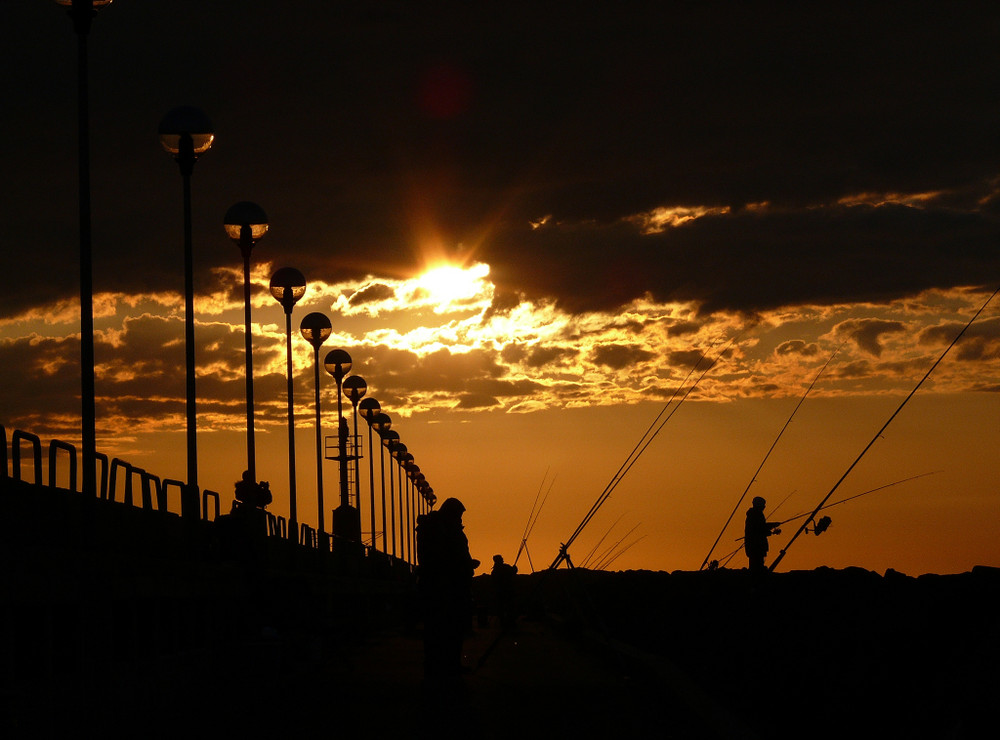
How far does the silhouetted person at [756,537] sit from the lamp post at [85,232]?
14179mm

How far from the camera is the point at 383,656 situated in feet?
75.6

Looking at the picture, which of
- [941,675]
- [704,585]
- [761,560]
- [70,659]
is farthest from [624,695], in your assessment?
[704,585]

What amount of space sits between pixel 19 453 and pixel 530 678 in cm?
710

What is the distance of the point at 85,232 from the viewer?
48.2 ft

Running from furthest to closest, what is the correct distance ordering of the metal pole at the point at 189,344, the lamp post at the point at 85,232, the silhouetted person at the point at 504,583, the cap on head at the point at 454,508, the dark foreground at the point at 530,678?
the silhouetted person at the point at 504,583 < the metal pole at the point at 189,344 < the cap on head at the point at 454,508 < the lamp post at the point at 85,232 < the dark foreground at the point at 530,678

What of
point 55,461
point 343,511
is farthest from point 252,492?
point 343,511

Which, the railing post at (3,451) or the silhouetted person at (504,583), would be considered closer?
the railing post at (3,451)

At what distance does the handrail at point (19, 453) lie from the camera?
A: 11.5 metres

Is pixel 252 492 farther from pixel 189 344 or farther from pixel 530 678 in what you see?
pixel 530 678

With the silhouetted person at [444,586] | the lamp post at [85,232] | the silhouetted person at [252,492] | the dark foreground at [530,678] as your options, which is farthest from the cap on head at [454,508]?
the silhouetted person at [252,492]

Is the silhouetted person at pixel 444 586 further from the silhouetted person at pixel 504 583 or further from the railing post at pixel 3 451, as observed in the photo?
the silhouetted person at pixel 504 583

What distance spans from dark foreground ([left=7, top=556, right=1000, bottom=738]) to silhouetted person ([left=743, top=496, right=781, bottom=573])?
1.66 metres

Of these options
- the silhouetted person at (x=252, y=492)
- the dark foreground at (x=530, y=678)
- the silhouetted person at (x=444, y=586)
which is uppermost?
the silhouetted person at (x=252, y=492)

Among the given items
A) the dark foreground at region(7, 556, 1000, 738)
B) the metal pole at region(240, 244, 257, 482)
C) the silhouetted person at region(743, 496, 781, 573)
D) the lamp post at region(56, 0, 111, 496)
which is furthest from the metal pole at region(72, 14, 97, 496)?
the silhouetted person at region(743, 496, 781, 573)
